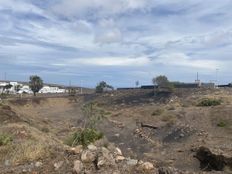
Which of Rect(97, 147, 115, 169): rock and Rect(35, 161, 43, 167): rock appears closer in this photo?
Rect(97, 147, 115, 169): rock

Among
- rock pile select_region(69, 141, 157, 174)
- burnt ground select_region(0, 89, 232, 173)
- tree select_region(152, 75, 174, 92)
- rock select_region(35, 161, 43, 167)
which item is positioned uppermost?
tree select_region(152, 75, 174, 92)

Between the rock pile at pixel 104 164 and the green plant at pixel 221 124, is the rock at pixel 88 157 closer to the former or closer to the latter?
the rock pile at pixel 104 164

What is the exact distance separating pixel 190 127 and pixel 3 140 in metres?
36.0

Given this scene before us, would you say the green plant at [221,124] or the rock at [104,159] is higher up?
the rock at [104,159]

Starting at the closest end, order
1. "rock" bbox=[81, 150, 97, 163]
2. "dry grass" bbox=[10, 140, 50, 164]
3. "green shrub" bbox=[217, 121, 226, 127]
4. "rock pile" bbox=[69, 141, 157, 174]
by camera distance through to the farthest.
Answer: "rock pile" bbox=[69, 141, 157, 174]
"rock" bbox=[81, 150, 97, 163]
"dry grass" bbox=[10, 140, 50, 164]
"green shrub" bbox=[217, 121, 226, 127]

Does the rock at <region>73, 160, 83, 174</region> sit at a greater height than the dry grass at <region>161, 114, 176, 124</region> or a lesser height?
greater

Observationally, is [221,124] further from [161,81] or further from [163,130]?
[161,81]

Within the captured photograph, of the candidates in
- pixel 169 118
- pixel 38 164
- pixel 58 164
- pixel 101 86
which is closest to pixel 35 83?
pixel 101 86

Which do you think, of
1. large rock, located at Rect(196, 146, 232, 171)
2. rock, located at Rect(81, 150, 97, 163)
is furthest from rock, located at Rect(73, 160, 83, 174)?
Result: large rock, located at Rect(196, 146, 232, 171)

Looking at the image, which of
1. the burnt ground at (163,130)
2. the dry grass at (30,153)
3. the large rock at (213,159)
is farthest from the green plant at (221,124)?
the dry grass at (30,153)

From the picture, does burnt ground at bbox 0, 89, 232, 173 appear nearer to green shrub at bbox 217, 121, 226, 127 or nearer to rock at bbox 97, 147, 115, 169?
green shrub at bbox 217, 121, 226, 127

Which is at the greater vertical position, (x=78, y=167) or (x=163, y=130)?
(x=78, y=167)

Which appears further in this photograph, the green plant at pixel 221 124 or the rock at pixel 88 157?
the green plant at pixel 221 124

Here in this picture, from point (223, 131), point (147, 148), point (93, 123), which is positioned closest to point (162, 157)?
point (147, 148)
